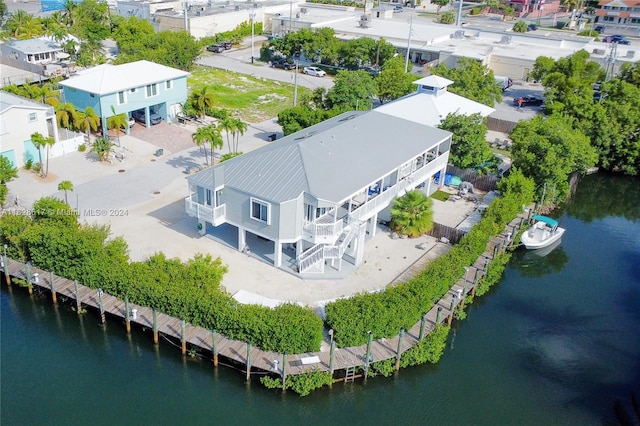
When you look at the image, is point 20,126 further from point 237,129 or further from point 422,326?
point 422,326

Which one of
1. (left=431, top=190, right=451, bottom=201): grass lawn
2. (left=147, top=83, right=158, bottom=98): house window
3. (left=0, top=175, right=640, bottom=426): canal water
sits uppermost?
(left=147, top=83, right=158, bottom=98): house window

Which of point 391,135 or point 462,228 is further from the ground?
point 391,135

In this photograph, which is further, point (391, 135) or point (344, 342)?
point (391, 135)

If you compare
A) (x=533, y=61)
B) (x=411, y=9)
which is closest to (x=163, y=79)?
(x=533, y=61)

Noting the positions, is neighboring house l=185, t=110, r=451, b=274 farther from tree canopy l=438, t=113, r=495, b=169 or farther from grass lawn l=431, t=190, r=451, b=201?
tree canopy l=438, t=113, r=495, b=169

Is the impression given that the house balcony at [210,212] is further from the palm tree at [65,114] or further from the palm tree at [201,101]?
the palm tree at [201,101]

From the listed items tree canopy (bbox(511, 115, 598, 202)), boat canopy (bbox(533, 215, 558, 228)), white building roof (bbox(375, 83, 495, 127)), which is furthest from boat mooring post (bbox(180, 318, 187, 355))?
tree canopy (bbox(511, 115, 598, 202))

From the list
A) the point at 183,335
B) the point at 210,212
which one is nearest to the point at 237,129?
the point at 210,212

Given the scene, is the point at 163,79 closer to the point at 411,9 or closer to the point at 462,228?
the point at 462,228
